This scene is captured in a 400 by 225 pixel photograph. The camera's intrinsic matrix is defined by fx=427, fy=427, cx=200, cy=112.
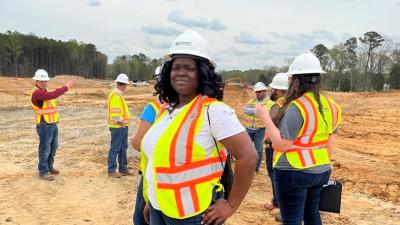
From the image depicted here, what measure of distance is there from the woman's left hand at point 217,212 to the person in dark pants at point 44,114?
5836mm

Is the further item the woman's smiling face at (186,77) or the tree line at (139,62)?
the tree line at (139,62)

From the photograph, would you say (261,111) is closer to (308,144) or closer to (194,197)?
(308,144)

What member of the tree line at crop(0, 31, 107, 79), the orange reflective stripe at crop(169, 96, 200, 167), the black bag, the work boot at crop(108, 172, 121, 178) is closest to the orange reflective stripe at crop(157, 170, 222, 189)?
the orange reflective stripe at crop(169, 96, 200, 167)

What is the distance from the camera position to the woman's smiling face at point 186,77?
2.24 metres

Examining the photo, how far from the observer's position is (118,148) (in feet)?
26.4

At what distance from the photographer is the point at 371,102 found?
24188mm

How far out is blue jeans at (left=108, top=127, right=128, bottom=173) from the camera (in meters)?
7.92

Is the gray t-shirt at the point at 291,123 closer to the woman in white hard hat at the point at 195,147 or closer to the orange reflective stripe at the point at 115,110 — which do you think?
the woman in white hard hat at the point at 195,147

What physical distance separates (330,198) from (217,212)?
177cm

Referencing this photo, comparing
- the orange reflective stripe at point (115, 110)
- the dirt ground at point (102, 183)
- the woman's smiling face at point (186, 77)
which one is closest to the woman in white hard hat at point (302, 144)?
the woman's smiling face at point (186, 77)

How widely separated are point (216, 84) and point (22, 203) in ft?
17.2

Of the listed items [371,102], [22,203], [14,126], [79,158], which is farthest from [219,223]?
[371,102]

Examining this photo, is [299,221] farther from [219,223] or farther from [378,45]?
[378,45]

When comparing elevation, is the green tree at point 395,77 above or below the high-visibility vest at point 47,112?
above
